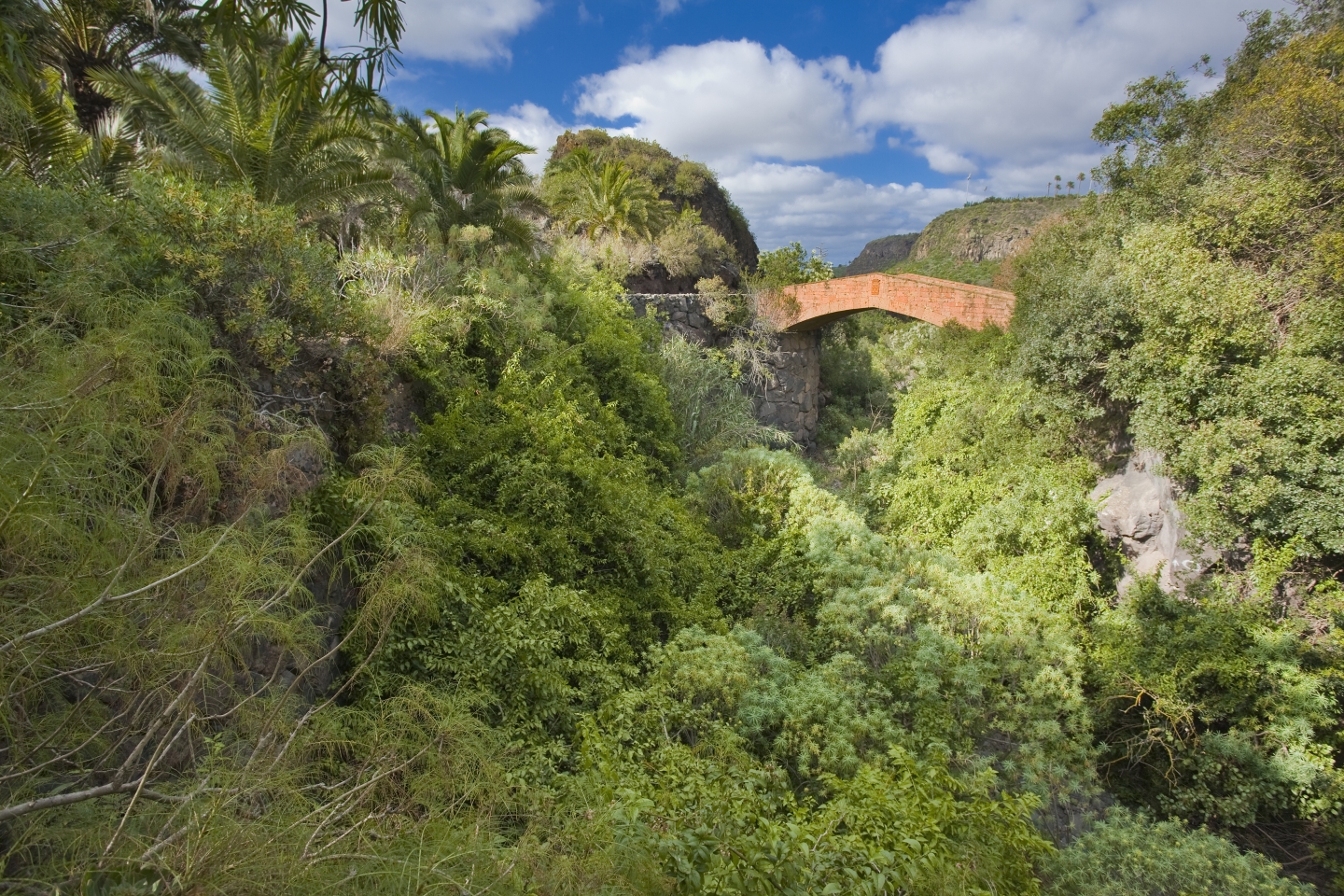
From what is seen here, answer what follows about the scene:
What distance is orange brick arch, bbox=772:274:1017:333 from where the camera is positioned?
44.4ft

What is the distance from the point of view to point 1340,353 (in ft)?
23.0

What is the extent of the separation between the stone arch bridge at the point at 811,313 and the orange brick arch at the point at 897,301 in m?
0.02

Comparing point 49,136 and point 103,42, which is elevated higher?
point 103,42

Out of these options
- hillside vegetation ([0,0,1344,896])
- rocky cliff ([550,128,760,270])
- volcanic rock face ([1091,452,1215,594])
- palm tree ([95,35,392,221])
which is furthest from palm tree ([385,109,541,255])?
rocky cliff ([550,128,760,270])

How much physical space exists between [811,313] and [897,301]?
232 centimetres

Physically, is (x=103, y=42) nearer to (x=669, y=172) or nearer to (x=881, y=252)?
(x=669, y=172)

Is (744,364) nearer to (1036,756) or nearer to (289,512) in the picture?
(1036,756)

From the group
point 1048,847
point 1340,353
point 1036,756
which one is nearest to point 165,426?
point 1048,847

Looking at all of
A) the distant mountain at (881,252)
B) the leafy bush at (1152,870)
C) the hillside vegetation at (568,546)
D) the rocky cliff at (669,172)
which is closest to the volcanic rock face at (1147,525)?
the hillside vegetation at (568,546)

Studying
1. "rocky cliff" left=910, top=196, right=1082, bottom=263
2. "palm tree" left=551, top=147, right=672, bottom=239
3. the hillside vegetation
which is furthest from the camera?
"rocky cliff" left=910, top=196, right=1082, bottom=263

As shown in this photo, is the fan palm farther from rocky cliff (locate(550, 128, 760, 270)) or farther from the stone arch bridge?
rocky cliff (locate(550, 128, 760, 270))

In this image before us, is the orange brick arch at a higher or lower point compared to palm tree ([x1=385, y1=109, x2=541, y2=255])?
lower

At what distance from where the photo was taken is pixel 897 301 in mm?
15180

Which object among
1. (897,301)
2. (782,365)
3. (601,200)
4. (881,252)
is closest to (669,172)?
(601,200)
